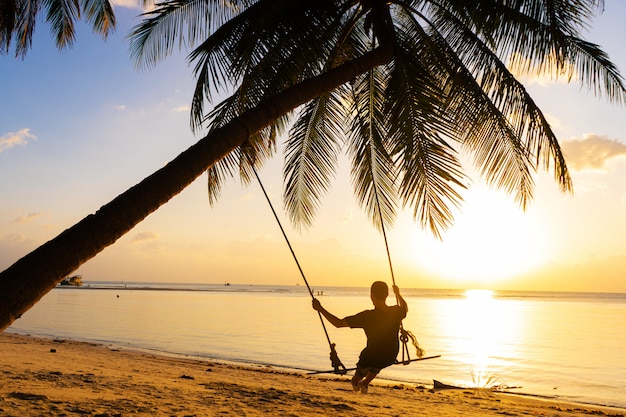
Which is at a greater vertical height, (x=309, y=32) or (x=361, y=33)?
(x=361, y=33)

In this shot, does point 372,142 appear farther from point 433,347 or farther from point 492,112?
point 433,347

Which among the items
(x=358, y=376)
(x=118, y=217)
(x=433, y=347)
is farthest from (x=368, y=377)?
(x=433, y=347)

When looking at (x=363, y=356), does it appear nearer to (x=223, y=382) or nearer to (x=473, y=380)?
(x=223, y=382)

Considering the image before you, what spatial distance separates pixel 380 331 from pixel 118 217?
123 inches

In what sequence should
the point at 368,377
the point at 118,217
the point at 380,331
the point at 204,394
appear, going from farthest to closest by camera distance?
the point at 204,394, the point at 368,377, the point at 380,331, the point at 118,217

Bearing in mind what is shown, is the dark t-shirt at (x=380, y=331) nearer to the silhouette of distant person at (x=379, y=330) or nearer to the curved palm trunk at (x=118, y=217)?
the silhouette of distant person at (x=379, y=330)

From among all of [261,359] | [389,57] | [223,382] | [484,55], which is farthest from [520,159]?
[261,359]

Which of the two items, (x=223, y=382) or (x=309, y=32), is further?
(x=223, y=382)

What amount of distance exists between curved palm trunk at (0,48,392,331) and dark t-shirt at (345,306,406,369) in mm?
2291

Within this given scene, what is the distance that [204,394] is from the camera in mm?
7926

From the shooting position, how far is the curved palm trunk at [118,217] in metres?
2.73

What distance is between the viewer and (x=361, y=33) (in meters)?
7.46

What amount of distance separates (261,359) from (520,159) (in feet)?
30.3

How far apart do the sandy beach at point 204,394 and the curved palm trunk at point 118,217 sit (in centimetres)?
368
